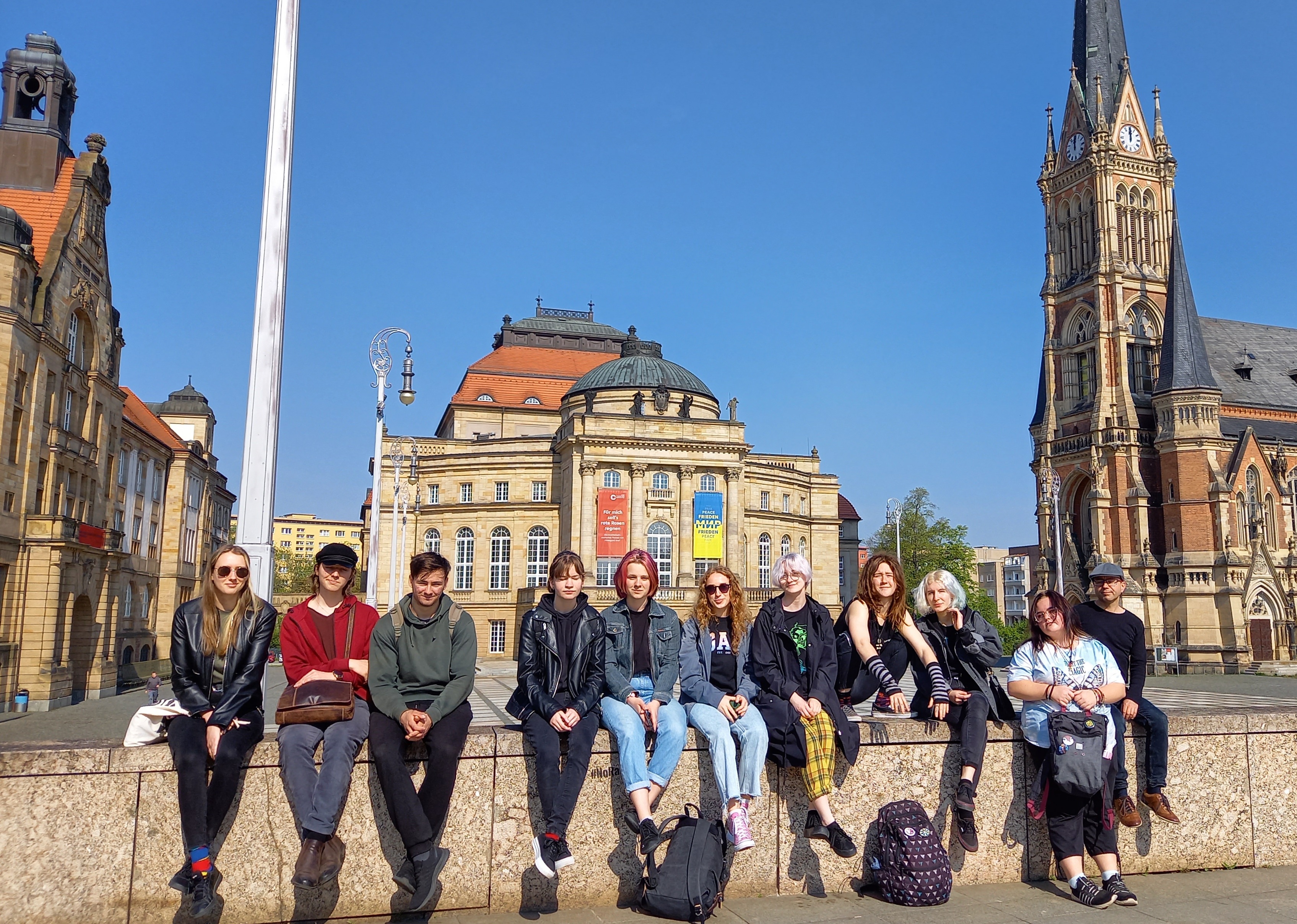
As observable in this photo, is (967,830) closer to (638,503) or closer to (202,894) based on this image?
(202,894)

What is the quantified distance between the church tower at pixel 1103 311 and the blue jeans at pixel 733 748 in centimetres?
6414

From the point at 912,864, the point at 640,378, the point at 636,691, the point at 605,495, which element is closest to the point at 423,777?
the point at 636,691

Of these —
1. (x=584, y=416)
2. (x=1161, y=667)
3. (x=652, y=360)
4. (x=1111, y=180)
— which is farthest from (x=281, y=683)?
(x=1111, y=180)

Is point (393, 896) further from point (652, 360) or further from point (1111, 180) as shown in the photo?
point (1111, 180)

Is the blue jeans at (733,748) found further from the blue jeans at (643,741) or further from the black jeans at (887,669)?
the black jeans at (887,669)

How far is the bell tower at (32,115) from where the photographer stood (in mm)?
40688

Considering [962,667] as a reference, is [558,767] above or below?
below

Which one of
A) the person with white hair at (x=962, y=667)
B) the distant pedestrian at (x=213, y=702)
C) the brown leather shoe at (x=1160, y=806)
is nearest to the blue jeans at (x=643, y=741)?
the person with white hair at (x=962, y=667)

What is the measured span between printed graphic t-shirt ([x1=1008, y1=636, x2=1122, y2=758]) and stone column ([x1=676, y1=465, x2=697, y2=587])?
5278cm

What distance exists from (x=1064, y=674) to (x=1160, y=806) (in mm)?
1299

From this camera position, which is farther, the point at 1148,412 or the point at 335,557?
the point at 1148,412

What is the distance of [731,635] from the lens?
7.00 m

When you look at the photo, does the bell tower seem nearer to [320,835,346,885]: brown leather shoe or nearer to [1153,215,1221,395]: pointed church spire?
[320,835,346,885]: brown leather shoe

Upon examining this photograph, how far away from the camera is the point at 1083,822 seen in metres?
6.82
